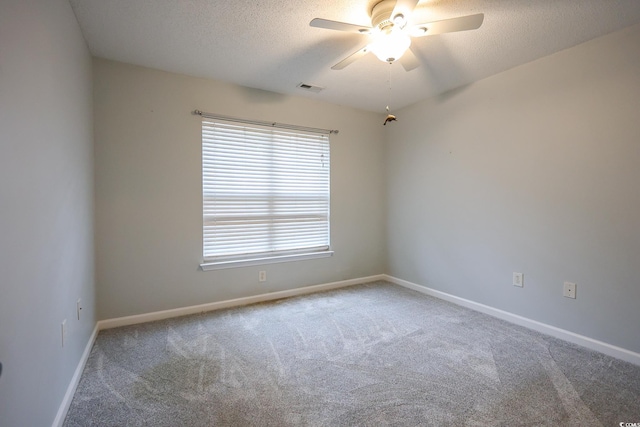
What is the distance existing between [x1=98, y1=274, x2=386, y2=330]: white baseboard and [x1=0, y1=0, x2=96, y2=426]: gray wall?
62cm

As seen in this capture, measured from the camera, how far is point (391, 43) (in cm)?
187

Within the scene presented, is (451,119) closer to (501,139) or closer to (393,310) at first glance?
(501,139)

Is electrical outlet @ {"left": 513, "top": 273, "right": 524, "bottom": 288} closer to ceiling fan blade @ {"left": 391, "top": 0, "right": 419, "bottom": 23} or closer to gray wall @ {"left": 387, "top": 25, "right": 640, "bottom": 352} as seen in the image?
gray wall @ {"left": 387, "top": 25, "right": 640, "bottom": 352}

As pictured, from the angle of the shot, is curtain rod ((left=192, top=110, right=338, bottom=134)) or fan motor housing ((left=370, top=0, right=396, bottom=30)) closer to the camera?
fan motor housing ((left=370, top=0, right=396, bottom=30))

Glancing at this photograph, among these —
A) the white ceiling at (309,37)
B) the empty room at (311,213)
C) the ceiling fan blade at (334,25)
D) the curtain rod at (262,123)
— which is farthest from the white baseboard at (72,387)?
the ceiling fan blade at (334,25)

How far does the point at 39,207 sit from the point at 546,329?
3527 millimetres

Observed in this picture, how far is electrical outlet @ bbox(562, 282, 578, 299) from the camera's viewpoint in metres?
2.34

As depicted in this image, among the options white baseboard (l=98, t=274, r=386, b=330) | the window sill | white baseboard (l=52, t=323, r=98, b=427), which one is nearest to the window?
the window sill

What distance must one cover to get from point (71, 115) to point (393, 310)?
3.04 meters

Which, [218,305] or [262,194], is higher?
[262,194]

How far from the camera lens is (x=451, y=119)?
321 centimetres

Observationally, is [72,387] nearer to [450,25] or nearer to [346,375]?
[346,375]

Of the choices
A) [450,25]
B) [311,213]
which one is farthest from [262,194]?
[450,25]

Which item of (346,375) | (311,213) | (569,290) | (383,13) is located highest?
(383,13)
